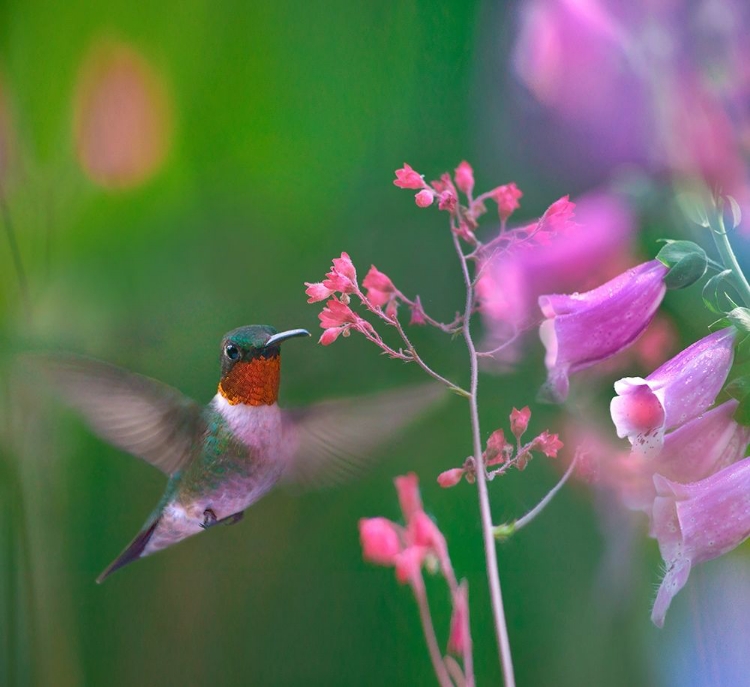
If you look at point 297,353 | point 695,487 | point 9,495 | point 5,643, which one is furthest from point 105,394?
point 695,487

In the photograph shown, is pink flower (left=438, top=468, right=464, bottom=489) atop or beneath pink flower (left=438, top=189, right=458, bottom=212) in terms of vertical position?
beneath

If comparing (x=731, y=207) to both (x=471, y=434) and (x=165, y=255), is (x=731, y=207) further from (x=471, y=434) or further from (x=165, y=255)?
(x=165, y=255)

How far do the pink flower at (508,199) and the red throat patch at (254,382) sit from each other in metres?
0.30

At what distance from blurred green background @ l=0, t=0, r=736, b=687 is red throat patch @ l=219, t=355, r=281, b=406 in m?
0.06

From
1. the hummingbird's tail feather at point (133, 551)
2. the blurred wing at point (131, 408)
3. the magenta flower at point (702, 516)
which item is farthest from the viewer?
the hummingbird's tail feather at point (133, 551)

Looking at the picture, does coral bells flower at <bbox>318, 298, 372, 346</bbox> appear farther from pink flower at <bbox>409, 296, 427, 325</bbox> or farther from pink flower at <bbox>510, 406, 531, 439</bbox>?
pink flower at <bbox>510, 406, 531, 439</bbox>

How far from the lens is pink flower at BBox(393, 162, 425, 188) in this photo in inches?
34.8

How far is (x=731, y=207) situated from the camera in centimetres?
76

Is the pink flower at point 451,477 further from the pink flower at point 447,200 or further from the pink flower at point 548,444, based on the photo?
the pink flower at point 447,200

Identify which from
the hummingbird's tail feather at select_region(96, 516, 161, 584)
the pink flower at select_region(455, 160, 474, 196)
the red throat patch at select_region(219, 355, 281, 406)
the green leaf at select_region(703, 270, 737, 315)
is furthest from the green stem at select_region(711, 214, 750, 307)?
the hummingbird's tail feather at select_region(96, 516, 161, 584)

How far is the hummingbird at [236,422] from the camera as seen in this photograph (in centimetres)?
92

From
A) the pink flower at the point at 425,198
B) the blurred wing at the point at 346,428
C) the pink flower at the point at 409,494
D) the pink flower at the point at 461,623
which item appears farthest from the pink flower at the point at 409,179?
the pink flower at the point at 461,623

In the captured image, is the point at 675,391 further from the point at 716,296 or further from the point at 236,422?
the point at 236,422

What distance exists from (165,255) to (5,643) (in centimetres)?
61
